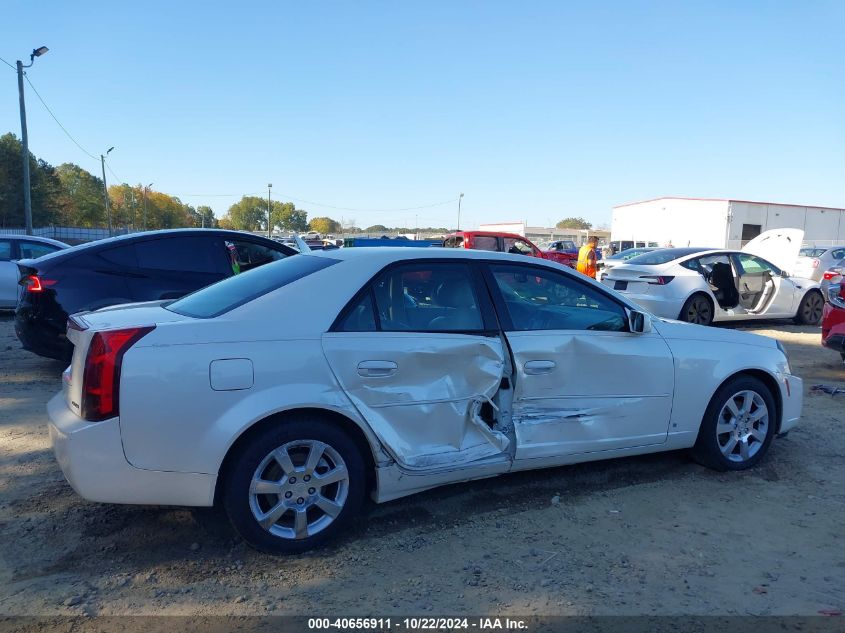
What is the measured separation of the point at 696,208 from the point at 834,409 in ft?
165

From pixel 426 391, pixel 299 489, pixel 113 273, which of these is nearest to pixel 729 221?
pixel 113 273

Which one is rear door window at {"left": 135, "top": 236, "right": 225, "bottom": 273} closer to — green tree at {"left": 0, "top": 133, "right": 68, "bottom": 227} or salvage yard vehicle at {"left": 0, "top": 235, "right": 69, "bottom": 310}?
salvage yard vehicle at {"left": 0, "top": 235, "right": 69, "bottom": 310}

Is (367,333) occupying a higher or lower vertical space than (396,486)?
higher

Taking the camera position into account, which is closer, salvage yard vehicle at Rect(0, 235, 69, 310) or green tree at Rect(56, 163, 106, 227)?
salvage yard vehicle at Rect(0, 235, 69, 310)

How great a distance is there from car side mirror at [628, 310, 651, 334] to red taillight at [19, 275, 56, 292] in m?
5.43

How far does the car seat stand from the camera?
10.8 m

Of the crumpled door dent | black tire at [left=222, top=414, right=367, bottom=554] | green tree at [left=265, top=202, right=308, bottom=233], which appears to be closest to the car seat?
the crumpled door dent

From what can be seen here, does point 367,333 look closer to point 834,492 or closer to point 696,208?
point 834,492

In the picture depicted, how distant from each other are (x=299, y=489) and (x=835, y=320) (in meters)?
6.61

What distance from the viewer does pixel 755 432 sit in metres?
4.51

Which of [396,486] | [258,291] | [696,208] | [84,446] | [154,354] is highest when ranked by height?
[696,208]

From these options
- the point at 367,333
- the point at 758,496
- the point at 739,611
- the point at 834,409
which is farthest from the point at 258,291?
the point at 834,409

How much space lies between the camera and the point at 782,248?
12.0 meters

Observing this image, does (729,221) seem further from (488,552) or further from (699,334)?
(488,552)
